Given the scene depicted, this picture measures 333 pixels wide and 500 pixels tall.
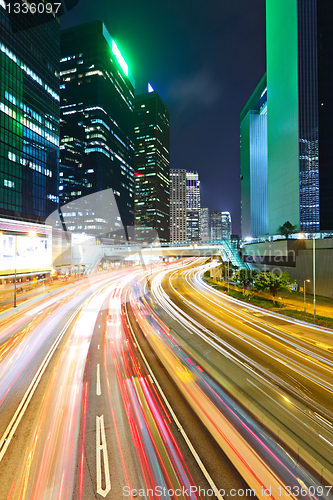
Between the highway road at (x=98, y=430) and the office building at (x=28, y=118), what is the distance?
210 feet

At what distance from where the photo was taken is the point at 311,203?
67.6m

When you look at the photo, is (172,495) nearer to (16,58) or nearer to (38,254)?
(38,254)

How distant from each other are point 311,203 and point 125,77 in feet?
533

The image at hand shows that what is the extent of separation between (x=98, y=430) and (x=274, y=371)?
10.2 m

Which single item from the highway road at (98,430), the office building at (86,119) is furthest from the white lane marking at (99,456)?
the office building at (86,119)

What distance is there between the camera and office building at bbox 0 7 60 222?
6278cm

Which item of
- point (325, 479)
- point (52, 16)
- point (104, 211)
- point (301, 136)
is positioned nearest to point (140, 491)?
point (325, 479)

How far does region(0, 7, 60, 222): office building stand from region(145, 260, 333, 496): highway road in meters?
63.5

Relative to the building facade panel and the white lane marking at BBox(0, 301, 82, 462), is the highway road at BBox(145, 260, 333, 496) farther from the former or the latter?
the building facade panel

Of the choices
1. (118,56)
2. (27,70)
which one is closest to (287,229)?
(27,70)

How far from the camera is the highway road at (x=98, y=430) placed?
6.76m

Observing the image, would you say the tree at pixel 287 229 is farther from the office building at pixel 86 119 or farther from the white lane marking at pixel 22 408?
the office building at pixel 86 119

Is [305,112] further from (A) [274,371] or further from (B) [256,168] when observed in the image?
(A) [274,371]

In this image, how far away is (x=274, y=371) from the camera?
44.7 ft
